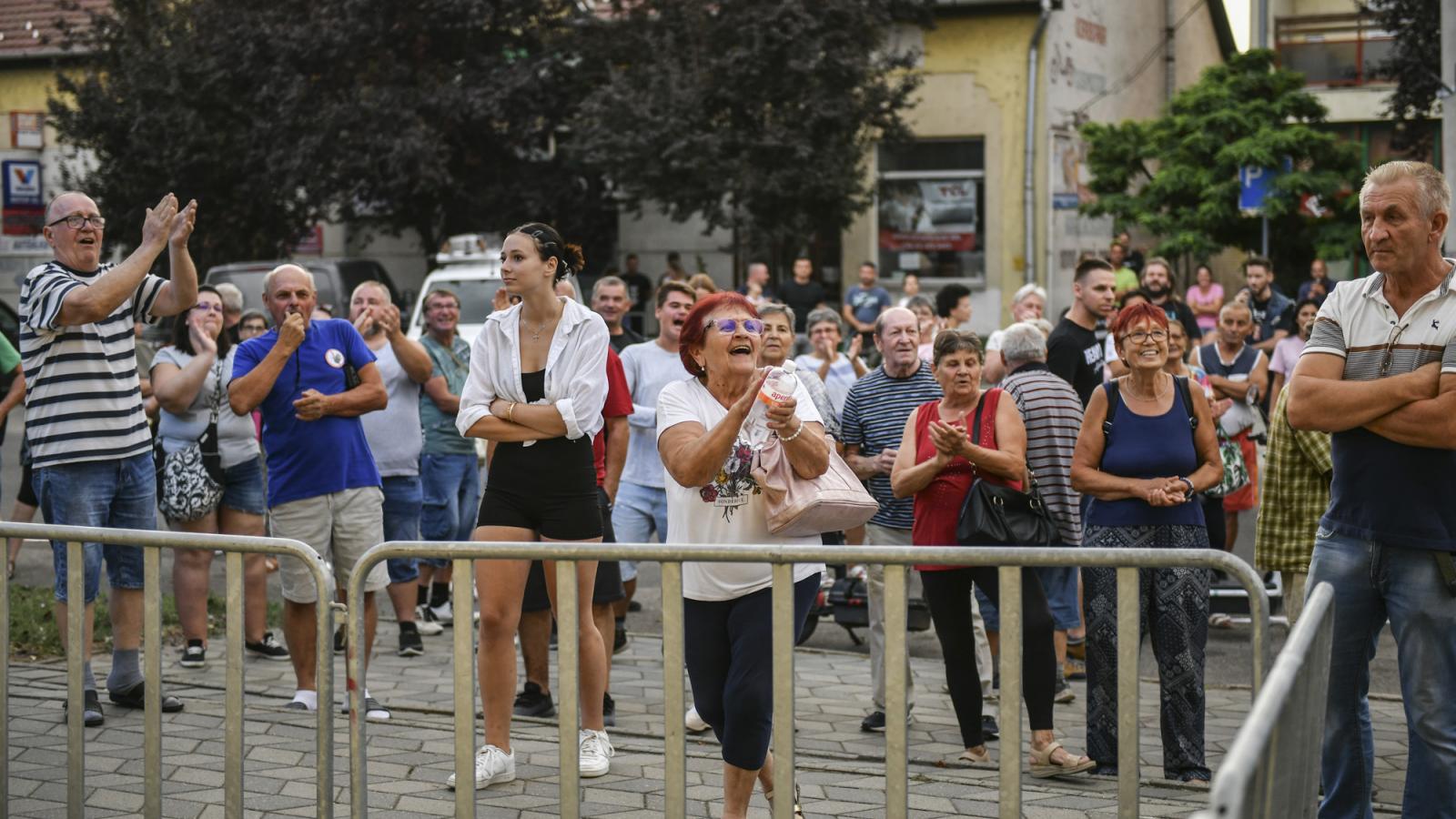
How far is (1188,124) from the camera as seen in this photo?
2455 centimetres

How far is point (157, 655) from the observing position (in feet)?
15.3

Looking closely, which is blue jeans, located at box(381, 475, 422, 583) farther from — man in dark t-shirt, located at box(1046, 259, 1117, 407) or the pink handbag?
the pink handbag

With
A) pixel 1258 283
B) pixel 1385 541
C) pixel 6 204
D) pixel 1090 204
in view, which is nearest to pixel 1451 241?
pixel 1258 283

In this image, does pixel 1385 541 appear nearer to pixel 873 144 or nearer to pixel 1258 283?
pixel 1258 283

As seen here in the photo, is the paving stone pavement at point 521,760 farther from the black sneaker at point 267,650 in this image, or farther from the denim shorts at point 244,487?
the denim shorts at point 244,487

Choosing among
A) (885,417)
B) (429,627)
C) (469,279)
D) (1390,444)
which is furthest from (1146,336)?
(469,279)

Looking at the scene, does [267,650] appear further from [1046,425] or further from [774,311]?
[1046,425]

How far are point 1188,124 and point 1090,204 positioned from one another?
1819mm

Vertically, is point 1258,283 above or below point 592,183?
below

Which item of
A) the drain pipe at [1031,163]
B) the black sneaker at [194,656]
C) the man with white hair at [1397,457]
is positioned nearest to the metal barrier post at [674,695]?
the man with white hair at [1397,457]

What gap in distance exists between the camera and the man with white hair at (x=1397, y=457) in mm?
4688

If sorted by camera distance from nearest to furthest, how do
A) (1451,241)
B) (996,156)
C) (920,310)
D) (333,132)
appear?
(920,310), (1451,241), (333,132), (996,156)

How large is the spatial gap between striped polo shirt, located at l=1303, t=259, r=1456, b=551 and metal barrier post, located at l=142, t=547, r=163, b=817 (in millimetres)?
3391

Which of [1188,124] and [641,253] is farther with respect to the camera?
[641,253]
